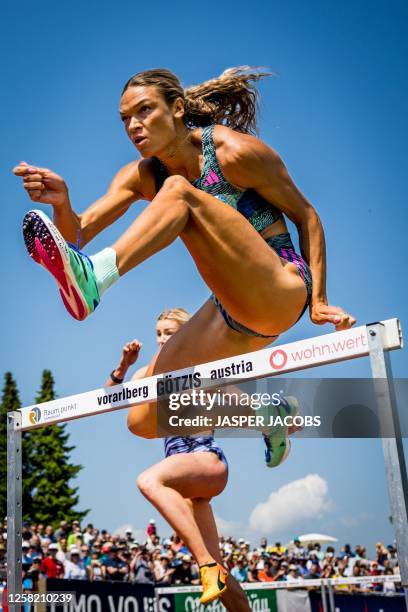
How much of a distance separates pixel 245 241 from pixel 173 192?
390 millimetres

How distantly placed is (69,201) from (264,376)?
1300mm

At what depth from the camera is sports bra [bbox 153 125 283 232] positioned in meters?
3.66

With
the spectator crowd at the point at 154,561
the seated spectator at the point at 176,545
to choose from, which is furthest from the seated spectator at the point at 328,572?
the seated spectator at the point at 176,545

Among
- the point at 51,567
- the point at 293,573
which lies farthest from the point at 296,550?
the point at 51,567

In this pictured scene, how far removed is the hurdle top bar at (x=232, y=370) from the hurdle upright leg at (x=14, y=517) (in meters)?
0.13

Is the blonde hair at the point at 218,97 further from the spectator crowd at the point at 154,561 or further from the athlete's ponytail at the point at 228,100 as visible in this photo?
the spectator crowd at the point at 154,561

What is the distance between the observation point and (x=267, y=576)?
1259 centimetres

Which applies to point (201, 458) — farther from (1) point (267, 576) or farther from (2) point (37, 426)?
(1) point (267, 576)

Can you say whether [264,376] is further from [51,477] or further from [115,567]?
[51,477]

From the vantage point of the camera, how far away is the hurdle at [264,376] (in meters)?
2.51

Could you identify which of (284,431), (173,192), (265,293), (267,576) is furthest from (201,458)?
(267,576)

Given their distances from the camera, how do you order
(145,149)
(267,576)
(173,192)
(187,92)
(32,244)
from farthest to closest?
(267,576) → (187,92) → (145,149) → (173,192) → (32,244)

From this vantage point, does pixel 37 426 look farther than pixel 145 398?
Yes

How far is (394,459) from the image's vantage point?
2.52 meters
